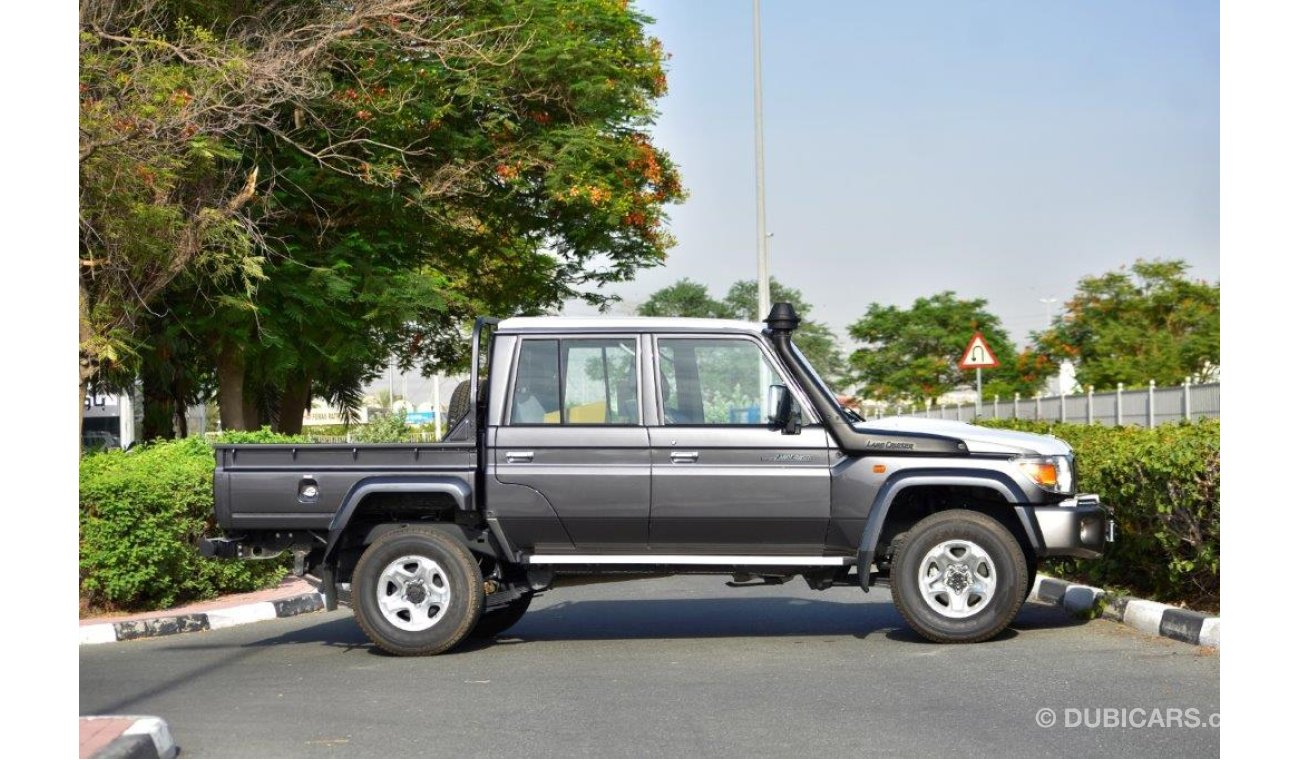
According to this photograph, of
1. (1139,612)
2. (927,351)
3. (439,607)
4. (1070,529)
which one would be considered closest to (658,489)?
(439,607)

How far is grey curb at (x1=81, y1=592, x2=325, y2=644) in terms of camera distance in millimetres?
11555

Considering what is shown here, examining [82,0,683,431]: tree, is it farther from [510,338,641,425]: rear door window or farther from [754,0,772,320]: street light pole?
[510,338,641,425]: rear door window

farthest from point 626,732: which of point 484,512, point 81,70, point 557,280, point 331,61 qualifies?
point 557,280

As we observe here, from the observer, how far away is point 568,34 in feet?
82.7


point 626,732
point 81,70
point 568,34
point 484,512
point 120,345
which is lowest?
point 626,732

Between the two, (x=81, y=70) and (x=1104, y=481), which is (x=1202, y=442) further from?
(x=81, y=70)

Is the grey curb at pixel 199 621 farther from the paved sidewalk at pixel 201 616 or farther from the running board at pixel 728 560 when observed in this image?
the running board at pixel 728 560

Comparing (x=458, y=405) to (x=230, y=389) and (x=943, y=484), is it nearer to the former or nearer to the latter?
(x=943, y=484)

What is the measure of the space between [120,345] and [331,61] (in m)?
4.92

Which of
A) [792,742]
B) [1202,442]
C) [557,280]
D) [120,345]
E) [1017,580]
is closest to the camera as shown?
[792,742]

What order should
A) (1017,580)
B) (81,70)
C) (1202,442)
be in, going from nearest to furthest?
(1017,580), (1202,442), (81,70)

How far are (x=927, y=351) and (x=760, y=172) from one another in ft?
168

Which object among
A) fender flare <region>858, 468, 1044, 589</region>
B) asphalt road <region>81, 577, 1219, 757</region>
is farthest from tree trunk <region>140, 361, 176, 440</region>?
fender flare <region>858, 468, 1044, 589</region>

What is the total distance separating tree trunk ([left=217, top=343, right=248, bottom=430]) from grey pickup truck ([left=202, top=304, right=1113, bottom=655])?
14938 millimetres
